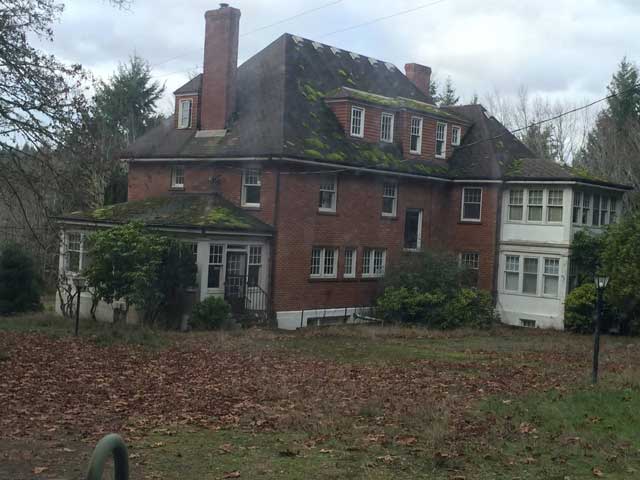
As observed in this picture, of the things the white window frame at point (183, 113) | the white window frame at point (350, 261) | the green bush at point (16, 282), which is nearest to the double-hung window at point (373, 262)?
the white window frame at point (350, 261)

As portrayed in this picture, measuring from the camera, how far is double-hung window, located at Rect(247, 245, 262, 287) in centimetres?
2898

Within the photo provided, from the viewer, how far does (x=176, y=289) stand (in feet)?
89.7

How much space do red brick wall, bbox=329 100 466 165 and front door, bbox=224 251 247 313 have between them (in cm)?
715

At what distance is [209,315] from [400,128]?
40.6 ft

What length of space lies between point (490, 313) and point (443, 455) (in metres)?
22.6

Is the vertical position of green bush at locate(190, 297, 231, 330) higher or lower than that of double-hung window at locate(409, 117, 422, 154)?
lower

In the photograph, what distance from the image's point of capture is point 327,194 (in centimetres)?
3114

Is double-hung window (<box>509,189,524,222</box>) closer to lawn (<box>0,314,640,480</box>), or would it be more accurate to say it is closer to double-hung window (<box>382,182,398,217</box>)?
double-hung window (<box>382,182,398,217</box>)

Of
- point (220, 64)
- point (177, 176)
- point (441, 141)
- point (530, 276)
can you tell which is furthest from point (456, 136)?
point (177, 176)

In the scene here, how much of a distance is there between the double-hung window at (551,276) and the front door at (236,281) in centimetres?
1276

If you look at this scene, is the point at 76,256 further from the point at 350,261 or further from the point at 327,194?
the point at 350,261

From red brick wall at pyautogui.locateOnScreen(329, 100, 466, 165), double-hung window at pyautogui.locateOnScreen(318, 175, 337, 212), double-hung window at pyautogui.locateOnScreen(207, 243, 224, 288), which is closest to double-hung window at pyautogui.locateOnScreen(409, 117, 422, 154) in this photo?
red brick wall at pyautogui.locateOnScreen(329, 100, 466, 165)

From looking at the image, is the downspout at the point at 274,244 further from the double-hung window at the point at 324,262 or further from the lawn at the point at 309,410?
the lawn at the point at 309,410

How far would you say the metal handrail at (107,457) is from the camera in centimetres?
487
